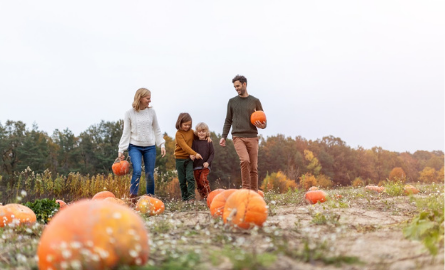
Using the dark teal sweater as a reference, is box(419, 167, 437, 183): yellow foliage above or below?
below

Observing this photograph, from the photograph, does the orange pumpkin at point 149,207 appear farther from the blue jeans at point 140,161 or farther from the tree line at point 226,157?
the tree line at point 226,157

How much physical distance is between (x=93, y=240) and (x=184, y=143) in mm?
5286

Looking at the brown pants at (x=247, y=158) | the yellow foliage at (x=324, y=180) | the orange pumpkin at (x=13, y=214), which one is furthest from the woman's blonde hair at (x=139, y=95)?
the yellow foliage at (x=324, y=180)

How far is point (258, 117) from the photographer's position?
22.6 ft

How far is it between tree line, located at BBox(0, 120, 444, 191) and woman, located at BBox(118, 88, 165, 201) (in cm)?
1084

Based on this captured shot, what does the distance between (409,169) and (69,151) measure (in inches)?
1186

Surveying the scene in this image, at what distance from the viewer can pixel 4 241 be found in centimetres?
397

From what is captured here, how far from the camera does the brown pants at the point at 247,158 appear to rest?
687 cm

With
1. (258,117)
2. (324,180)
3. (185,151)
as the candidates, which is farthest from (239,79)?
(324,180)

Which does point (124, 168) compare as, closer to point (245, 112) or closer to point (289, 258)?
point (245, 112)

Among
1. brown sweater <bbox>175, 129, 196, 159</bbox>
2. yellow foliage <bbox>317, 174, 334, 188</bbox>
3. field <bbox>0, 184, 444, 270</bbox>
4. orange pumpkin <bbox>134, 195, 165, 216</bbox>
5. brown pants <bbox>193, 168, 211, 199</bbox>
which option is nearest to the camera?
field <bbox>0, 184, 444, 270</bbox>

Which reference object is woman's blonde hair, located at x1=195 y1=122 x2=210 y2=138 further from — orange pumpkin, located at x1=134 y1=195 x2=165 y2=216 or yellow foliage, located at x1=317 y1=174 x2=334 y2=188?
yellow foliage, located at x1=317 y1=174 x2=334 y2=188

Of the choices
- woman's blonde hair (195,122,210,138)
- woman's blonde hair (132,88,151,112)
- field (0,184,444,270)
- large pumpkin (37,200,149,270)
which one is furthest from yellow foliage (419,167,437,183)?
large pumpkin (37,200,149,270)

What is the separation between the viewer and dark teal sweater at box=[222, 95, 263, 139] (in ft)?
23.2
